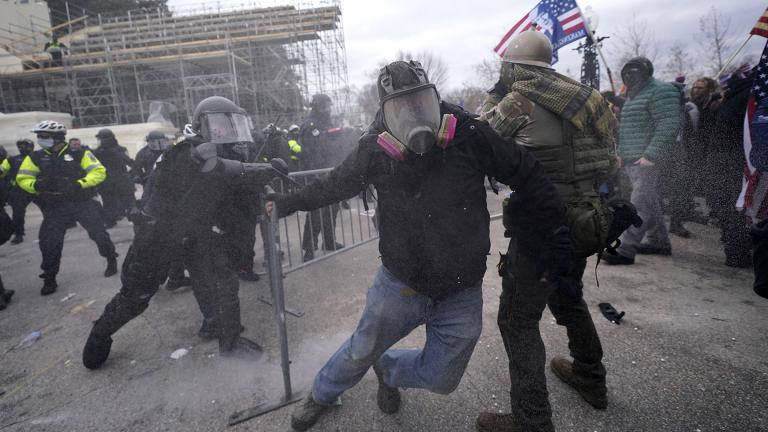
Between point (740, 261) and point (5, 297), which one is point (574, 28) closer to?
point (740, 261)

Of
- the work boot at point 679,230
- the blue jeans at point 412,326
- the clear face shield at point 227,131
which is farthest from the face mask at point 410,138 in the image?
the work boot at point 679,230

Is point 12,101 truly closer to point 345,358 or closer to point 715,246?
point 345,358

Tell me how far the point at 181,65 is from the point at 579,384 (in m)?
22.6

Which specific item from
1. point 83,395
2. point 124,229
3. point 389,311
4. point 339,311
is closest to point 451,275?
point 389,311

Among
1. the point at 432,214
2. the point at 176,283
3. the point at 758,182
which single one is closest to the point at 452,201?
the point at 432,214

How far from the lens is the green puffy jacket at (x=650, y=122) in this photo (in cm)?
392

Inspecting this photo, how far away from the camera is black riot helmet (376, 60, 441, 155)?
1.59 m

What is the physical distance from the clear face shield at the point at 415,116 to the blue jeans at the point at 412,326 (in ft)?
2.29

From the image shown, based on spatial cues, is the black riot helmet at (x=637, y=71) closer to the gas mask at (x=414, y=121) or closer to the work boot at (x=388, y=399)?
the gas mask at (x=414, y=121)

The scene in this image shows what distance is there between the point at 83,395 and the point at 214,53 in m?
21.4

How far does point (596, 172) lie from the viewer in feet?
6.89

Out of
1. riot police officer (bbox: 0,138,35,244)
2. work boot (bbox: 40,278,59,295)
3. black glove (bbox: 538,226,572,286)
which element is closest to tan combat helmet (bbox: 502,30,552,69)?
black glove (bbox: 538,226,572,286)

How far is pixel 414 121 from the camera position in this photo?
1628mm

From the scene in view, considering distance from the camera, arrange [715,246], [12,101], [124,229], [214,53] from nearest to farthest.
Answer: [715,246]
[124,229]
[214,53]
[12,101]
